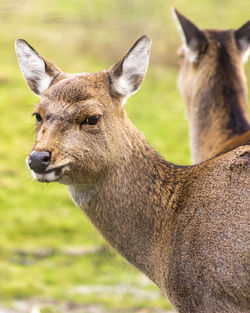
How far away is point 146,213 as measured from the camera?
4.93m

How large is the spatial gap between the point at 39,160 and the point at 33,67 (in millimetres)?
1156

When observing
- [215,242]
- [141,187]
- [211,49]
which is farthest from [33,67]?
[211,49]

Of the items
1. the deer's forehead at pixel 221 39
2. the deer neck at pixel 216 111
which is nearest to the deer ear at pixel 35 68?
the deer neck at pixel 216 111

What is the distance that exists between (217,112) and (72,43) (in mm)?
18540

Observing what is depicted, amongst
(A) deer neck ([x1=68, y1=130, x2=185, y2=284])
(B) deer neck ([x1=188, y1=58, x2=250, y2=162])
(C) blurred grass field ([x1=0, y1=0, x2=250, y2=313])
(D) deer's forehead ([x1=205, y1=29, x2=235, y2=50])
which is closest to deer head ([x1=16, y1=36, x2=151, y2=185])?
(A) deer neck ([x1=68, y1=130, x2=185, y2=284])

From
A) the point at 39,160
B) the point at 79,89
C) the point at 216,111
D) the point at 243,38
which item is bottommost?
the point at 216,111

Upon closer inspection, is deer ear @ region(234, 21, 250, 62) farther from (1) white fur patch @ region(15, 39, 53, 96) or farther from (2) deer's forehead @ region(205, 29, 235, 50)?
(1) white fur patch @ region(15, 39, 53, 96)

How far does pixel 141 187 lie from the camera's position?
16.3 ft

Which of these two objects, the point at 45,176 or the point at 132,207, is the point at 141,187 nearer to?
the point at 132,207

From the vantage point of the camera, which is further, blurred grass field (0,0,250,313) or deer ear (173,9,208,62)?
blurred grass field (0,0,250,313)

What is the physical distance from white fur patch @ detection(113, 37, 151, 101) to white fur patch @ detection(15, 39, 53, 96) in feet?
1.97

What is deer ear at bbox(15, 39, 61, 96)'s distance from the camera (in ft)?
17.1

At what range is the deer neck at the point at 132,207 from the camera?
485cm

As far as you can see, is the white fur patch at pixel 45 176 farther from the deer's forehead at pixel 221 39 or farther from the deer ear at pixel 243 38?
the deer ear at pixel 243 38
